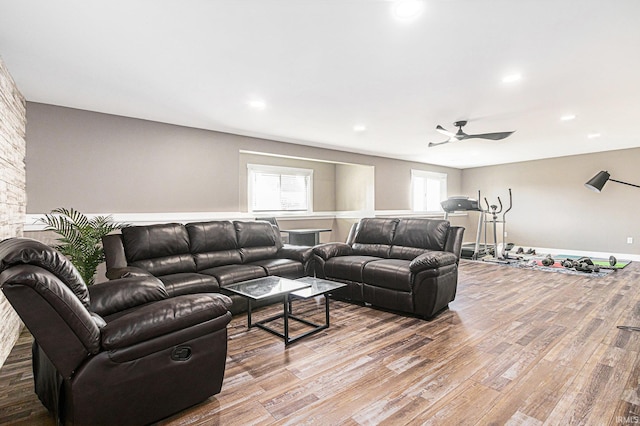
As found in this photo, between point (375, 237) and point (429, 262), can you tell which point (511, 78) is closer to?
point (429, 262)

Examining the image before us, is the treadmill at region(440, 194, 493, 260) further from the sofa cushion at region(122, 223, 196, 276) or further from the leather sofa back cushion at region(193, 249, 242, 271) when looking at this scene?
the sofa cushion at region(122, 223, 196, 276)

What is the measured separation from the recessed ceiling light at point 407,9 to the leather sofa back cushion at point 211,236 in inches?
125

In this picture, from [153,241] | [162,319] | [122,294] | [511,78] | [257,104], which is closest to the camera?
[162,319]

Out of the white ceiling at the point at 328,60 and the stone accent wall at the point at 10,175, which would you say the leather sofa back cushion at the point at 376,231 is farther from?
the stone accent wall at the point at 10,175

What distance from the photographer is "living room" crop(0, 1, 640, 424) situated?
2.68m

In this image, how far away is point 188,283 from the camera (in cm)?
322

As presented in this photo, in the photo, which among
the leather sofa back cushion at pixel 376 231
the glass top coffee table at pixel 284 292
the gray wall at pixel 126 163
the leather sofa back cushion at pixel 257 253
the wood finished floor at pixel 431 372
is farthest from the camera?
the leather sofa back cushion at pixel 376 231

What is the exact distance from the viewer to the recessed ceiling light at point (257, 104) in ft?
12.2

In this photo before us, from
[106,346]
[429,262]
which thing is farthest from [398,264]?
[106,346]

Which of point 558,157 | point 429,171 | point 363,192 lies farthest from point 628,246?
point 363,192

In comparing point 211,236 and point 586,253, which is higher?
point 211,236

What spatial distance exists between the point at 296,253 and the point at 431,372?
2.36 metres

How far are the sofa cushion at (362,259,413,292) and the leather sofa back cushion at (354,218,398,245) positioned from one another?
2.12 feet

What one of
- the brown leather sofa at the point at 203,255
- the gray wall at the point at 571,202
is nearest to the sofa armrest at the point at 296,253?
the brown leather sofa at the point at 203,255
